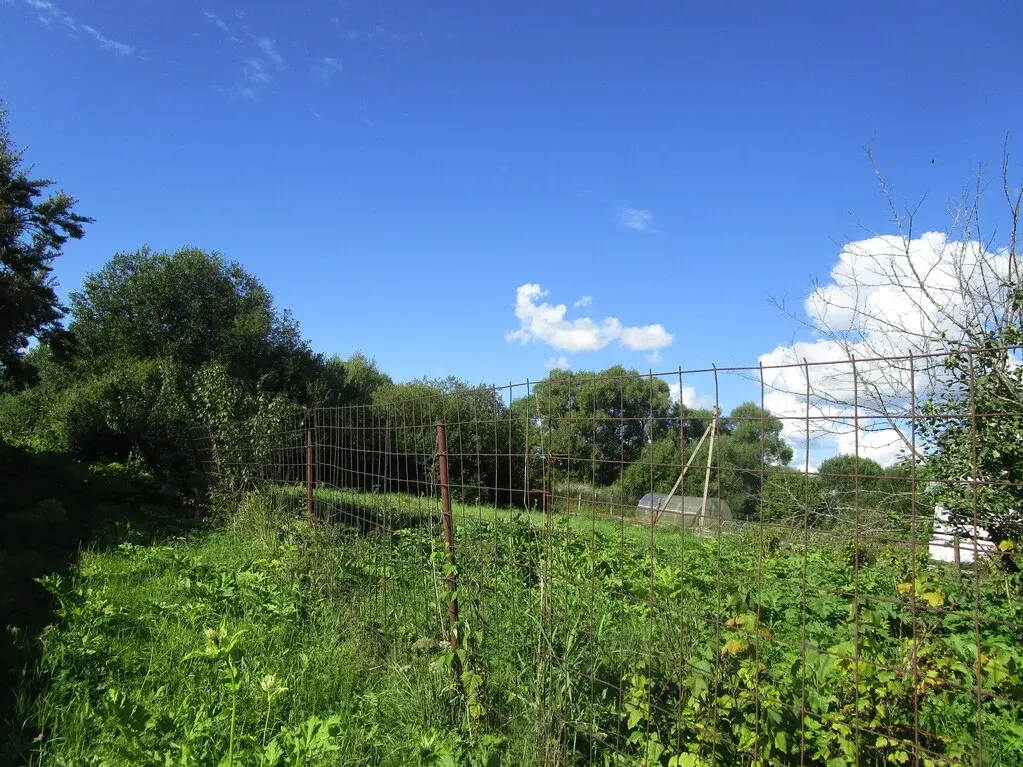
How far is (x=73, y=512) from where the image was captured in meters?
9.26

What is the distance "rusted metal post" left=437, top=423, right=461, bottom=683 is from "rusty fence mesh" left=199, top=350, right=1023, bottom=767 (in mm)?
17

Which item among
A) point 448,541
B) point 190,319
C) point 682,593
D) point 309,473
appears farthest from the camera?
point 190,319

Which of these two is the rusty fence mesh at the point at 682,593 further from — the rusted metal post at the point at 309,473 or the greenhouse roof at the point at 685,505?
the rusted metal post at the point at 309,473

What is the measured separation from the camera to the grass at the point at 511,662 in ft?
7.01

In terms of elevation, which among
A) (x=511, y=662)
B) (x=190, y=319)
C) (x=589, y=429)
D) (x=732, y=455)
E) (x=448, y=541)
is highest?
(x=190, y=319)

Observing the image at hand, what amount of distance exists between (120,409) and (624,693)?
44.6ft

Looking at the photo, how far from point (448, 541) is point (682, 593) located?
1263 millimetres

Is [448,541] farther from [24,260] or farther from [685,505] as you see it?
[24,260]

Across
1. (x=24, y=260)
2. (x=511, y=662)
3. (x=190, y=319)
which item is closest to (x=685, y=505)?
(x=511, y=662)

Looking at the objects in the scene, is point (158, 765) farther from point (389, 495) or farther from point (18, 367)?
point (18, 367)

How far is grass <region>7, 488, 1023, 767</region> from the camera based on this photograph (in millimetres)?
2137

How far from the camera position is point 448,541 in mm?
3594

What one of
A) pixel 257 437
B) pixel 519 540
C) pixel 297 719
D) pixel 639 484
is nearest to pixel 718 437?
pixel 639 484

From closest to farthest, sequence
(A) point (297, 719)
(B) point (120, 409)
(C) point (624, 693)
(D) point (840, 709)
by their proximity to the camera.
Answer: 1. (D) point (840, 709)
2. (C) point (624, 693)
3. (A) point (297, 719)
4. (B) point (120, 409)
